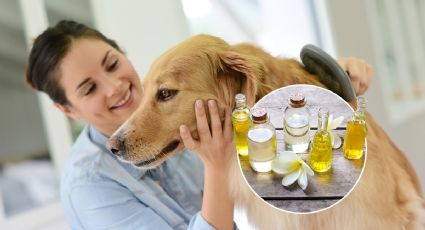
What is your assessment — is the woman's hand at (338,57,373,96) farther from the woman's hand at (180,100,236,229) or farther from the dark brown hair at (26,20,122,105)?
the dark brown hair at (26,20,122,105)

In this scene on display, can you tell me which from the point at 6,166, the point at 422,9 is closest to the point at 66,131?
the point at 6,166

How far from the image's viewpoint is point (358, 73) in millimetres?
483

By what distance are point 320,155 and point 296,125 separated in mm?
35

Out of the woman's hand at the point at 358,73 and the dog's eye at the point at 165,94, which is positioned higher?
the dog's eye at the point at 165,94

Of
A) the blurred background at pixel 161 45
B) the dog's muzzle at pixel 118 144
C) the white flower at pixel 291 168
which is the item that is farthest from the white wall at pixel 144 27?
the white flower at pixel 291 168

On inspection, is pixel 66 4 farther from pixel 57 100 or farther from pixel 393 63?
pixel 393 63

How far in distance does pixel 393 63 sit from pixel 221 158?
0.39 m

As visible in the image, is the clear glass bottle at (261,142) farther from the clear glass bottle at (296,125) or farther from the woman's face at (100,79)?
the woman's face at (100,79)

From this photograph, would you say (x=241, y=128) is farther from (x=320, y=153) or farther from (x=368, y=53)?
(x=368, y=53)

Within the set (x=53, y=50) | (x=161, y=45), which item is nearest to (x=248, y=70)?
(x=161, y=45)

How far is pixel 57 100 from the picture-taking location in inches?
21.6

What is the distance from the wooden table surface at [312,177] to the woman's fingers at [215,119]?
47mm

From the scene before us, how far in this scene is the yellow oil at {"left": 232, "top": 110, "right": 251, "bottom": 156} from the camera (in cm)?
41

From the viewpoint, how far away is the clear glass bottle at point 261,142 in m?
0.39
